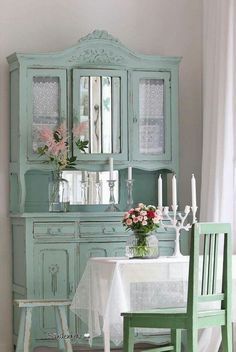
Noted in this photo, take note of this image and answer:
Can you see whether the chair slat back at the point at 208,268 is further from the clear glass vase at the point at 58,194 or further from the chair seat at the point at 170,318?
the clear glass vase at the point at 58,194

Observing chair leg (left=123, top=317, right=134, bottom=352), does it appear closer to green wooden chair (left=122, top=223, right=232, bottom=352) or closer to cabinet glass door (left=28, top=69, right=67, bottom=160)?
green wooden chair (left=122, top=223, right=232, bottom=352)

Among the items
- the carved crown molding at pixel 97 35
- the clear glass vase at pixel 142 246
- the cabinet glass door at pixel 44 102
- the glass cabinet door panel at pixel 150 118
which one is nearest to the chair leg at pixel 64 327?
the clear glass vase at pixel 142 246

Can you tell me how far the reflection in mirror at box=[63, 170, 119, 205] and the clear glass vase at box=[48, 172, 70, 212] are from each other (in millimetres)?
170

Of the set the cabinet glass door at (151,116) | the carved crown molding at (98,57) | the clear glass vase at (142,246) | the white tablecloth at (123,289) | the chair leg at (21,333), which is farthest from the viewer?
the cabinet glass door at (151,116)

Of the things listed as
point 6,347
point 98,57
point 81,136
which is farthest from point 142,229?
point 6,347

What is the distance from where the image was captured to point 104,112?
262 inches

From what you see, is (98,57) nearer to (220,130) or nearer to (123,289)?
(220,130)

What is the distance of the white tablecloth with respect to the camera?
5297mm

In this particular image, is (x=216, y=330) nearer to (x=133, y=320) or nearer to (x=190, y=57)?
(x=133, y=320)

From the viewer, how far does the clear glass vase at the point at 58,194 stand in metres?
6.54

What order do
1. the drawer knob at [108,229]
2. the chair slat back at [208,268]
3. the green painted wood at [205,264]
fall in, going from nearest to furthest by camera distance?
1. the chair slat back at [208,268]
2. the green painted wood at [205,264]
3. the drawer knob at [108,229]

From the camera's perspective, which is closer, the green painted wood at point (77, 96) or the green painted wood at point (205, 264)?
the green painted wood at point (205, 264)

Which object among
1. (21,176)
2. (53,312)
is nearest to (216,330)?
(53,312)

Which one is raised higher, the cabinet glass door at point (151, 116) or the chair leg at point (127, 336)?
the cabinet glass door at point (151, 116)
